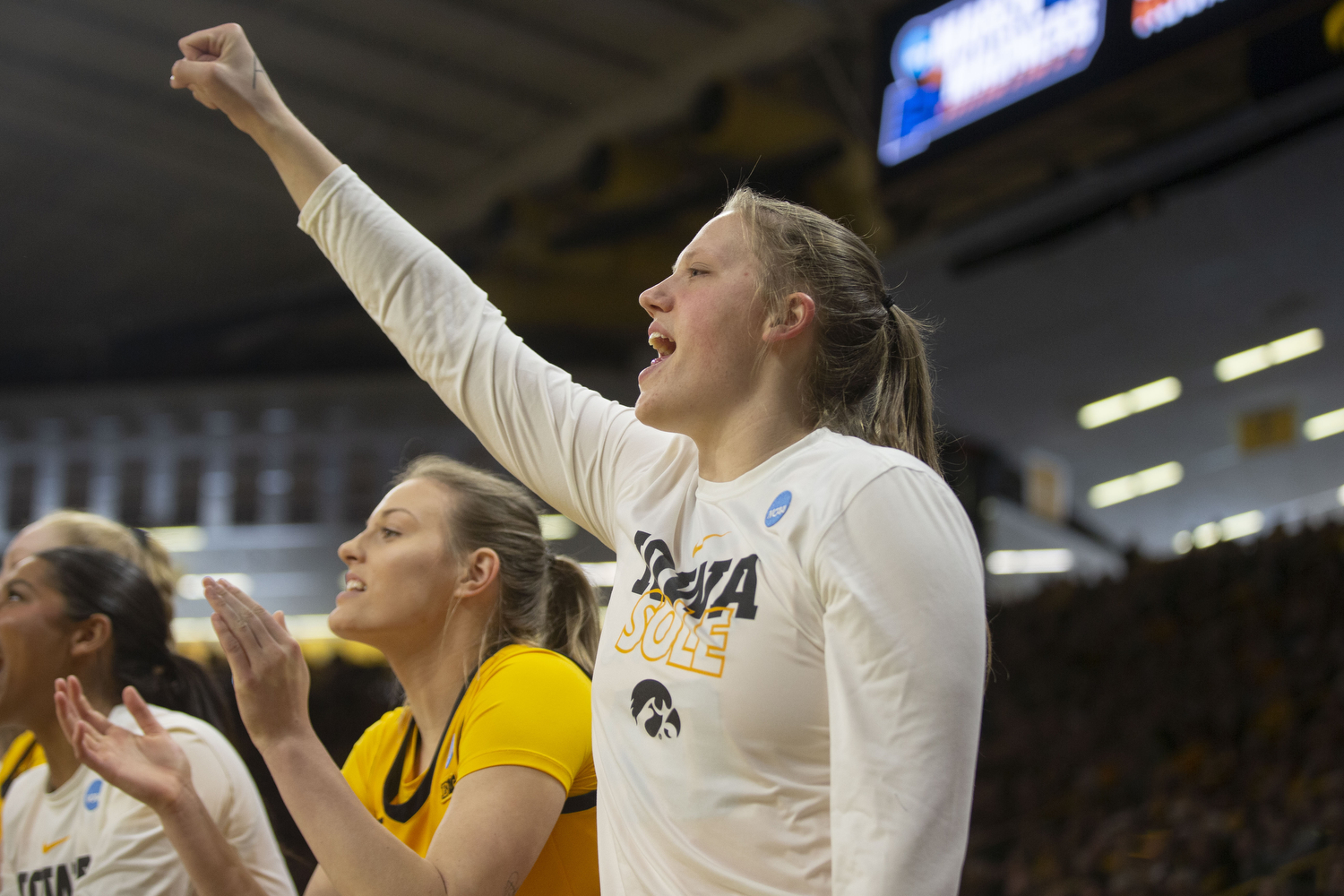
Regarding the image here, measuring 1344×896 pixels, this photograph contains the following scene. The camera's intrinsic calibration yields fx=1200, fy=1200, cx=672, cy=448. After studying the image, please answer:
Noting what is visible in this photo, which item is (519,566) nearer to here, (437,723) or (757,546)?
(437,723)

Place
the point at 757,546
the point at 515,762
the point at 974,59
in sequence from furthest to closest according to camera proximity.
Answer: the point at 974,59 < the point at 515,762 < the point at 757,546

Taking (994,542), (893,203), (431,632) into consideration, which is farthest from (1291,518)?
(431,632)

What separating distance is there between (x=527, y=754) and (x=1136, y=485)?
841 centimetres

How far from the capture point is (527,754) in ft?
4.17

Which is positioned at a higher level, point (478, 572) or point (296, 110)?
point (296, 110)

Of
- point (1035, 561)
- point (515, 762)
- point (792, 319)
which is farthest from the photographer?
point (1035, 561)

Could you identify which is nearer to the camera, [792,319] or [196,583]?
[792,319]

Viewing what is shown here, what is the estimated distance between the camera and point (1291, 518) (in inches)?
332

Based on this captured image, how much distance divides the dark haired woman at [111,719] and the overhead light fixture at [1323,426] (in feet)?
23.7

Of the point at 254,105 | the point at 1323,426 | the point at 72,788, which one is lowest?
the point at 72,788

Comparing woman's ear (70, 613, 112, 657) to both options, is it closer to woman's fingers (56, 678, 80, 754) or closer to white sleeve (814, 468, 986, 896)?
woman's fingers (56, 678, 80, 754)

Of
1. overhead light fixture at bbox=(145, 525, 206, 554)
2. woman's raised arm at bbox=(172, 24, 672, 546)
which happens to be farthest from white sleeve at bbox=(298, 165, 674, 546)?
overhead light fixture at bbox=(145, 525, 206, 554)

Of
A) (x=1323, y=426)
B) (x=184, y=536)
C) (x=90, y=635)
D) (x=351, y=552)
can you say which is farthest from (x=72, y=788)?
(x=184, y=536)

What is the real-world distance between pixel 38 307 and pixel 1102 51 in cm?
877
